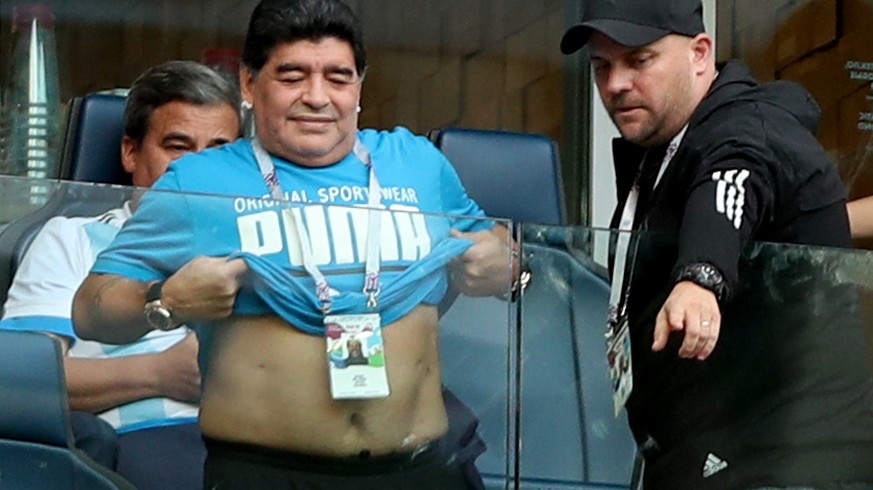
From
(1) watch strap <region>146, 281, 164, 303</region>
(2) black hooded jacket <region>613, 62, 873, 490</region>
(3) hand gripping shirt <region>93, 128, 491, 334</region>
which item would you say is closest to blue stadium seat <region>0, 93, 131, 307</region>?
(3) hand gripping shirt <region>93, 128, 491, 334</region>

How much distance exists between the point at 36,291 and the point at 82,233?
0.11 metres

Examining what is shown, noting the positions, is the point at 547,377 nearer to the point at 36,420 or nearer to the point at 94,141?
the point at 36,420

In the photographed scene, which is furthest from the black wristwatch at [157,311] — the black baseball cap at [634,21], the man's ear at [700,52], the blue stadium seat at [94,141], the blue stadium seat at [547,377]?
the blue stadium seat at [94,141]

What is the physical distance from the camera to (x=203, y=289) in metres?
3.05

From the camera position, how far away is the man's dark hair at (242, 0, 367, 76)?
3627 millimetres

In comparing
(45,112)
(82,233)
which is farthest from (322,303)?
(45,112)

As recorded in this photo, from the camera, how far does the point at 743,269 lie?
3287mm

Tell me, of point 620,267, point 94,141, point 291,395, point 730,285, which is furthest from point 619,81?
point 94,141

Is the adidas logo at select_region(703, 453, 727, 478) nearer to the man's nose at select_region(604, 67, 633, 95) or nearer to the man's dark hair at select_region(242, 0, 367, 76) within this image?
the man's nose at select_region(604, 67, 633, 95)

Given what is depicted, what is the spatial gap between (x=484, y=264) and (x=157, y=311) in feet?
1.81

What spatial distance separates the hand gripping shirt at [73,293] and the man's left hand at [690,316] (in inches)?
29.3

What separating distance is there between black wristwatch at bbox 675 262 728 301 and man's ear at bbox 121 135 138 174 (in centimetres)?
144

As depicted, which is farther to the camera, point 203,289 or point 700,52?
point 700,52

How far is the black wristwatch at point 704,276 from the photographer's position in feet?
10.1
